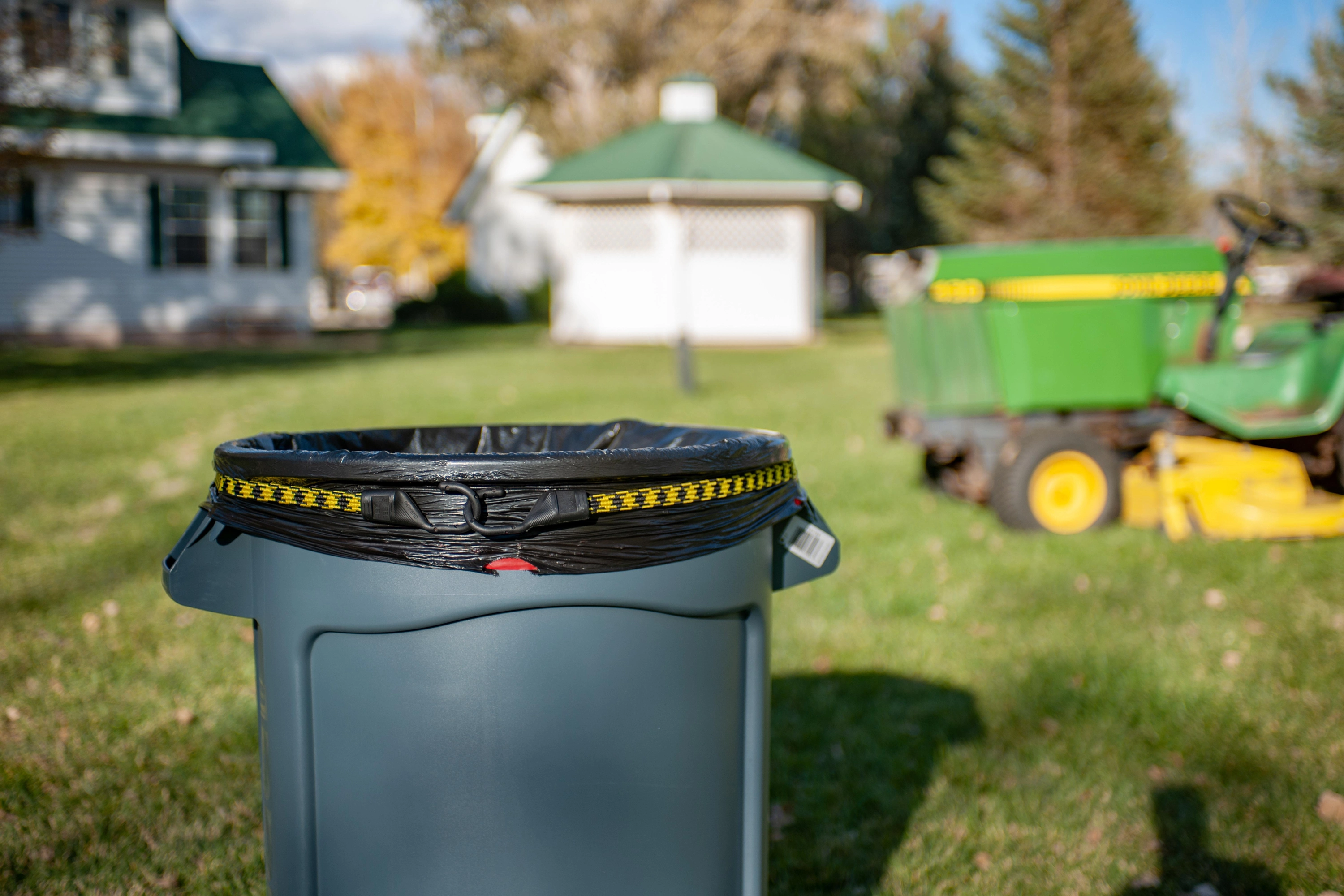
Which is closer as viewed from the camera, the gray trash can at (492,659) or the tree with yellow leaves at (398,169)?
the gray trash can at (492,659)

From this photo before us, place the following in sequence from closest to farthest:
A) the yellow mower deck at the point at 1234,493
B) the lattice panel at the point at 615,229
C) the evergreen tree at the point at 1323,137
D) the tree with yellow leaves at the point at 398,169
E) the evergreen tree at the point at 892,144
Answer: the yellow mower deck at the point at 1234,493 < the lattice panel at the point at 615,229 < the evergreen tree at the point at 1323,137 < the evergreen tree at the point at 892,144 < the tree with yellow leaves at the point at 398,169

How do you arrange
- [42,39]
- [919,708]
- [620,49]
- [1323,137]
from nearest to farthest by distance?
[919,708], [42,39], [1323,137], [620,49]

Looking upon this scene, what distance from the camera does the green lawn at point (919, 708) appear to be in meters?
2.99

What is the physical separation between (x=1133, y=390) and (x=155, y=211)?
16543 millimetres

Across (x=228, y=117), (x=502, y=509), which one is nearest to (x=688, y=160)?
(x=228, y=117)

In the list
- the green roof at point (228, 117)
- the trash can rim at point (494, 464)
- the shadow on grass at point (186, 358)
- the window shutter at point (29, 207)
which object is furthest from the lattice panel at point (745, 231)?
the trash can rim at point (494, 464)

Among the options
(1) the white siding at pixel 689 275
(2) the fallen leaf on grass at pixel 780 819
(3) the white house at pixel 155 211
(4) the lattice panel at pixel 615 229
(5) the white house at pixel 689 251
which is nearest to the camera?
(2) the fallen leaf on grass at pixel 780 819

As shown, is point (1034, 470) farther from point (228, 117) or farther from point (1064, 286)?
point (228, 117)

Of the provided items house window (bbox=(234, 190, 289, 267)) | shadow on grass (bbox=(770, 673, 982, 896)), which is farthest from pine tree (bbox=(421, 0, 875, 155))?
shadow on grass (bbox=(770, 673, 982, 896))

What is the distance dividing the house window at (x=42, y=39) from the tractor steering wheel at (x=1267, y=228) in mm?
11501

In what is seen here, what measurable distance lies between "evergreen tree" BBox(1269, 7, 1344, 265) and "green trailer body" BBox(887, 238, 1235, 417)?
17997mm

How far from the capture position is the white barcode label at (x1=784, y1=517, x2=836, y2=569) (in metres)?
2.20

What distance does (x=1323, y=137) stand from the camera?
23125 mm

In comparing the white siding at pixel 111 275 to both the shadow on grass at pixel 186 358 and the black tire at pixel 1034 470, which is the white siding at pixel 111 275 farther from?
the black tire at pixel 1034 470
